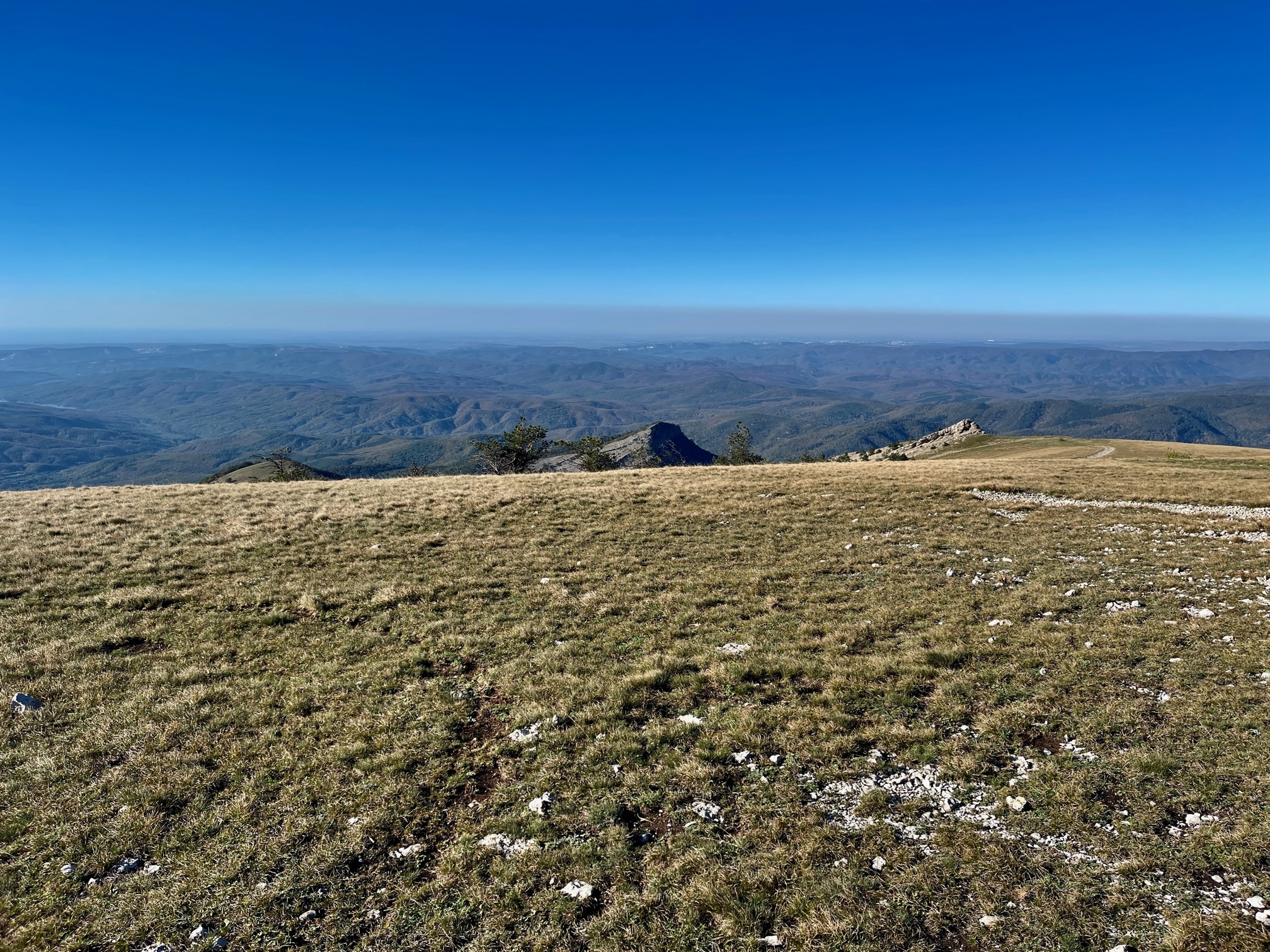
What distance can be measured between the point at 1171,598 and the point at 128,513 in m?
38.3

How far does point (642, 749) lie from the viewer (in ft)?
30.5

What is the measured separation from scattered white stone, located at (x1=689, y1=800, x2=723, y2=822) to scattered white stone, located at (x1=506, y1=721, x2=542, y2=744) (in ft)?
10.0

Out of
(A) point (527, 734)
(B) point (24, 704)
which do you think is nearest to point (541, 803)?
(A) point (527, 734)

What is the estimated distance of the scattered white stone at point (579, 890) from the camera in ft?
21.7

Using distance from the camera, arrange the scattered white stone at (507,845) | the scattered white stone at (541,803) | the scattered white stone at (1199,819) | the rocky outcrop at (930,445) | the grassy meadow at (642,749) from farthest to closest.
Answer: the rocky outcrop at (930,445) → the scattered white stone at (541,803) → the scattered white stone at (507,845) → the scattered white stone at (1199,819) → the grassy meadow at (642,749)

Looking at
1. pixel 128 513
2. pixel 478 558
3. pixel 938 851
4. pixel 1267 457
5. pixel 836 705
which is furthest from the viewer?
pixel 1267 457

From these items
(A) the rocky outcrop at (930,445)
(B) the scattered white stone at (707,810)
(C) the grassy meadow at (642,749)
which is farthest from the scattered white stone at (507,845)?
(A) the rocky outcrop at (930,445)

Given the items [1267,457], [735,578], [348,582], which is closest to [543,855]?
[735,578]

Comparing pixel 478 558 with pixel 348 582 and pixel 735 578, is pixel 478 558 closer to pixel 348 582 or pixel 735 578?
pixel 348 582

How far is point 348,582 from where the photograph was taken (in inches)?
680

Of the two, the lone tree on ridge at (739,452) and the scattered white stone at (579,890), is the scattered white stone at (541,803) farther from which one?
the lone tree on ridge at (739,452)

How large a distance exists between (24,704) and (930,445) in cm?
15138

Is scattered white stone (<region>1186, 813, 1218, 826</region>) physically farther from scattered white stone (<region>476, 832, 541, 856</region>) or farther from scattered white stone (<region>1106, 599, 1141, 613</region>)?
scattered white stone (<region>476, 832, 541, 856</region>)

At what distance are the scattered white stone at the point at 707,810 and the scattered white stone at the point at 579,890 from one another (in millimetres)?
1826
